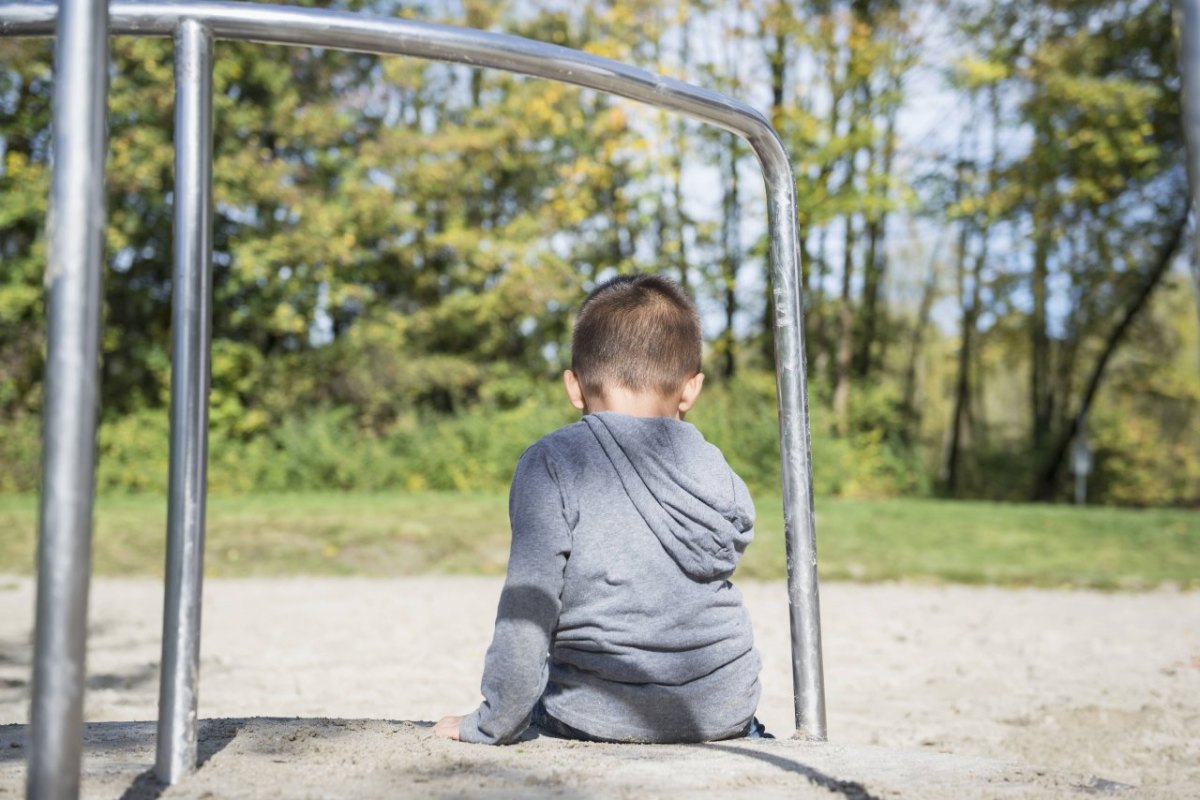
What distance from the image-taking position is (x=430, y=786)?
1.39 meters

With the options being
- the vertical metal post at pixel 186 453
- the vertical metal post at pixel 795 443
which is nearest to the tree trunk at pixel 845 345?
the vertical metal post at pixel 795 443

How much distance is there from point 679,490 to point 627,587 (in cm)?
18

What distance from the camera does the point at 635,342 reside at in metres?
1.93

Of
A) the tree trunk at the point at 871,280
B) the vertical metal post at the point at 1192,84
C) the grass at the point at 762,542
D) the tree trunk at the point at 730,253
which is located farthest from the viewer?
the tree trunk at the point at 871,280

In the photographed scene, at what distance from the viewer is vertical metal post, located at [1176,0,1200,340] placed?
95 cm

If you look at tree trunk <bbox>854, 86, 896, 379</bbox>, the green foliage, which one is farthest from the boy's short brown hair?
tree trunk <bbox>854, 86, 896, 379</bbox>

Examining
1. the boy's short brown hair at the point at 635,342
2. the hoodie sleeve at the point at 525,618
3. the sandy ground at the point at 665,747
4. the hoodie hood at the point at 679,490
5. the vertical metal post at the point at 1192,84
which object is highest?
the vertical metal post at the point at 1192,84

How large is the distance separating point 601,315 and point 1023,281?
19525 mm

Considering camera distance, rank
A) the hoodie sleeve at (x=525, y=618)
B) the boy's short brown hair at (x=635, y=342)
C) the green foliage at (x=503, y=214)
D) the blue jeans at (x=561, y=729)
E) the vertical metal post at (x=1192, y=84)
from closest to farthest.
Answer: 1. the vertical metal post at (x=1192, y=84)
2. the hoodie sleeve at (x=525, y=618)
3. the blue jeans at (x=561, y=729)
4. the boy's short brown hair at (x=635, y=342)
5. the green foliage at (x=503, y=214)

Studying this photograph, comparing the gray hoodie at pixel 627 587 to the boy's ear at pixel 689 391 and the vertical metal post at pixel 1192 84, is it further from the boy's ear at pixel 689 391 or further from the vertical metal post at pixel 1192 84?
the vertical metal post at pixel 1192 84

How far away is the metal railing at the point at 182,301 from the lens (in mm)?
1045

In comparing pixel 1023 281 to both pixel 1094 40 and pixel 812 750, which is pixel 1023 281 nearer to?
pixel 1094 40

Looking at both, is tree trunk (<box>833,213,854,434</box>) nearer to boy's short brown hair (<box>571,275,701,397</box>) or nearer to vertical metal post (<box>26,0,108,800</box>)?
boy's short brown hair (<box>571,275,701,397</box>)

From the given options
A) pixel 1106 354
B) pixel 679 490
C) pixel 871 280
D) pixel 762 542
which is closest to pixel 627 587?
pixel 679 490
